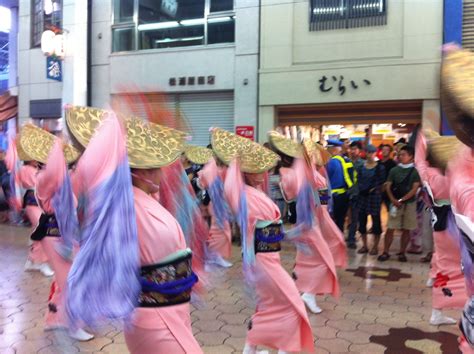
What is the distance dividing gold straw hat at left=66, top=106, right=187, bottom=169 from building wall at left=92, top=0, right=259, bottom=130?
775 centimetres

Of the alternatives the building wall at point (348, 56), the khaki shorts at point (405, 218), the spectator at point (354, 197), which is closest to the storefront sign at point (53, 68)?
the building wall at point (348, 56)

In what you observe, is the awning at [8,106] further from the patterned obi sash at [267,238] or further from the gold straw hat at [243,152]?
the patterned obi sash at [267,238]

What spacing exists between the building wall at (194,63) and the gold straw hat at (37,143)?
526cm

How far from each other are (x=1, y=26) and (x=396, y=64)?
1102 centimetres

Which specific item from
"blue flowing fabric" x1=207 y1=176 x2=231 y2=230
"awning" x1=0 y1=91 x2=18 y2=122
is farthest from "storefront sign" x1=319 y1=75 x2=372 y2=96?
"awning" x1=0 y1=91 x2=18 y2=122

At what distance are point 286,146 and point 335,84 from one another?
219 inches

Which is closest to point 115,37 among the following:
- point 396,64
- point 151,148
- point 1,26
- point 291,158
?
point 1,26

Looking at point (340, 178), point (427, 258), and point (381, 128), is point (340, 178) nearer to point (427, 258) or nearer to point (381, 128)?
point (427, 258)

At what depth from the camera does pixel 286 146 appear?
14.3 feet

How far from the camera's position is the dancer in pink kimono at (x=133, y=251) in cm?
182

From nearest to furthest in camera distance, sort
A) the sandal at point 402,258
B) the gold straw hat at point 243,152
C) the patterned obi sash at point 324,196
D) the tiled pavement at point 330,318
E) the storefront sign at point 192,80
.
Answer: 1. the gold straw hat at point 243,152
2. the tiled pavement at point 330,318
3. the patterned obi sash at point 324,196
4. the sandal at point 402,258
5. the storefront sign at point 192,80

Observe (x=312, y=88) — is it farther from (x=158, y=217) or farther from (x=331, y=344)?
(x=158, y=217)

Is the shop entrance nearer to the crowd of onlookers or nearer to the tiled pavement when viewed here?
the crowd of onlookers

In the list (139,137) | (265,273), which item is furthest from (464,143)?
(265,273)
